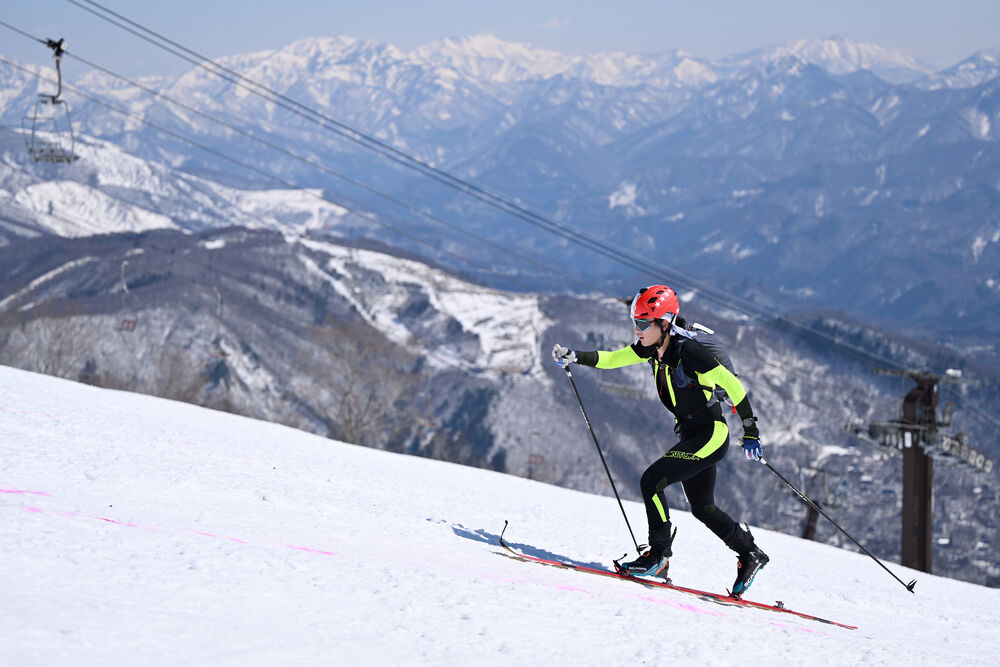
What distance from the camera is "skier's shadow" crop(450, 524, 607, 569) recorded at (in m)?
8.52

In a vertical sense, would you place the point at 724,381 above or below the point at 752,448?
above

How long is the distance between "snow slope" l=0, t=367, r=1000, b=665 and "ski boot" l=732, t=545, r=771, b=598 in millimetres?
649

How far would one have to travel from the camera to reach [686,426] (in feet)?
26.6

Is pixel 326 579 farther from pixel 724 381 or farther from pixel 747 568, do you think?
pixel 747 568

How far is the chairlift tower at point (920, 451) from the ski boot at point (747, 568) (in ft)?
77.2

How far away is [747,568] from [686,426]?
1.41m

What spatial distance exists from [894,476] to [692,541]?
679 feet

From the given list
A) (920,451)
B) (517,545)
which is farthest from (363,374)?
(517,545)

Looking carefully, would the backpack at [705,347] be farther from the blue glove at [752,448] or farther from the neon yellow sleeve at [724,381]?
the blue glove at [752,448]

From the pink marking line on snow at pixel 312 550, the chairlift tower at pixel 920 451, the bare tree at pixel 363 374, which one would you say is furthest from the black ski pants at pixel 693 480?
the bare tree at pixel 363 374

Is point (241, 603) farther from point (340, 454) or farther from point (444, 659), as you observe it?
point (340, 454)

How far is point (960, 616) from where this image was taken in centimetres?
1037

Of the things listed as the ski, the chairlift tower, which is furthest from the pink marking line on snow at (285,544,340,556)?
the chairlift tower

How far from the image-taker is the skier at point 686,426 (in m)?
7.85
